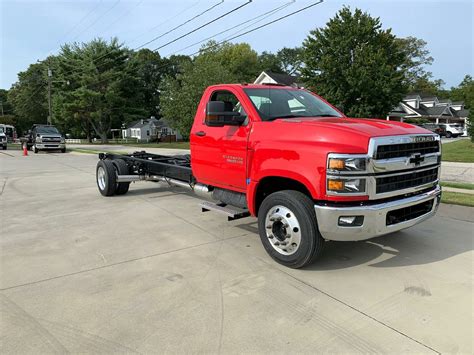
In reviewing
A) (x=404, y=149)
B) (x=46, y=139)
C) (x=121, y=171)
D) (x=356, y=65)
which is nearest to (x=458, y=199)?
(x=404, y=149)

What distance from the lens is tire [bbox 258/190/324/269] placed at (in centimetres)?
397

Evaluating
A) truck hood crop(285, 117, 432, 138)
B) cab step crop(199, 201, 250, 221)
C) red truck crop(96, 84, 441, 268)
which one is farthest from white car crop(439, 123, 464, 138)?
cab step crop(199, 201, 250, 221)

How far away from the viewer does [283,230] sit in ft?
14.1

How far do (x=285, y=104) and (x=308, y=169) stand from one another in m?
1.57

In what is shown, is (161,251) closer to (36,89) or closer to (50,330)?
(50,330)

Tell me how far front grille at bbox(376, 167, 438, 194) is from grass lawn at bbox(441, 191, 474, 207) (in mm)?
3400

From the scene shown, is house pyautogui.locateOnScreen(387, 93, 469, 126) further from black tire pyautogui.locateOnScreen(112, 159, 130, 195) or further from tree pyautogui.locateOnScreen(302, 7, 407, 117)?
black tire pyautogui.locateOnScreen(112, 159, 130, 195)

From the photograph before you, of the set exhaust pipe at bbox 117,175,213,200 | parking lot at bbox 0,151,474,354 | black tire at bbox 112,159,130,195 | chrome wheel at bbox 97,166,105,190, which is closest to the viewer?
parking lot at bbox 0,151,474,354

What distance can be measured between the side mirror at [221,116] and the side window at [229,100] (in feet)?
0.42

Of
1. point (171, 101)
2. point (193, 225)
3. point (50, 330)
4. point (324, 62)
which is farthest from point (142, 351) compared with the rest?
point (171, 101)

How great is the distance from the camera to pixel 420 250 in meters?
4.85

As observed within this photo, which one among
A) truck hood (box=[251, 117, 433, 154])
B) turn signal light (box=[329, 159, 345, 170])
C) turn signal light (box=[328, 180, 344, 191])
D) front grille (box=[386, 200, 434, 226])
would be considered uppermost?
truck hood (box=[251, 117, 433, 154])

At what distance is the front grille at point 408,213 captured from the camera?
397 cm

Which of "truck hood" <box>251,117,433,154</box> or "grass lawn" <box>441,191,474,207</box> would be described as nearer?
"truck hood" <box>251,117,433,154</box>
